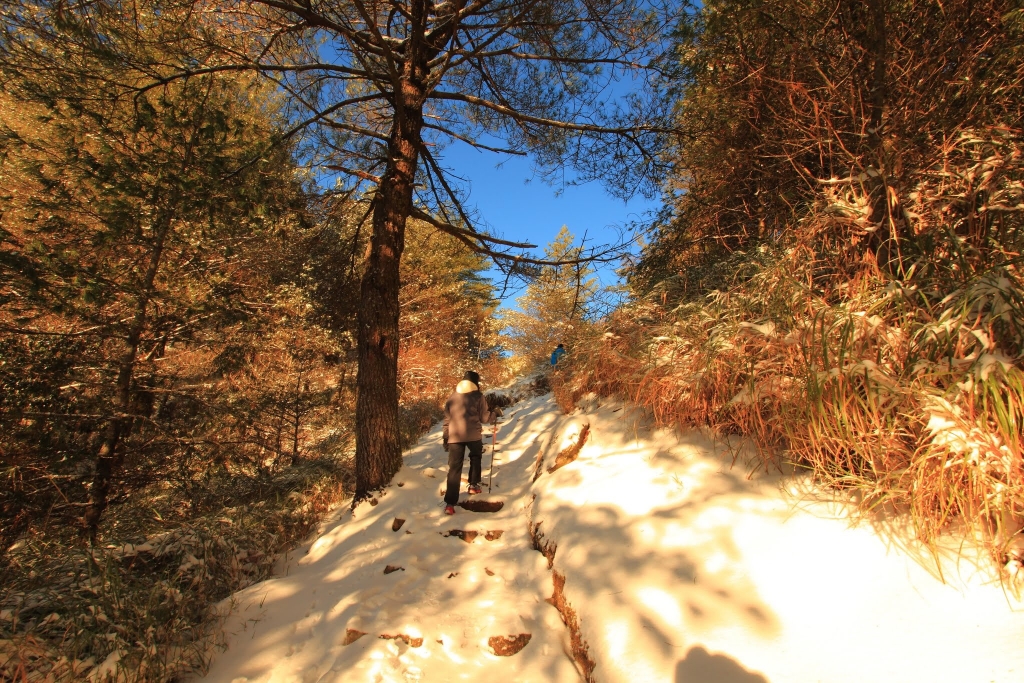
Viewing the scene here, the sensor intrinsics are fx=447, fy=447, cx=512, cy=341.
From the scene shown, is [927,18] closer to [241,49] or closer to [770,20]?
[770,20]

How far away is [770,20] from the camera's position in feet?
15.1

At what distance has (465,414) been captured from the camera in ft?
16.6

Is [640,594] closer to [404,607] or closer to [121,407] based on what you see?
[404,607]

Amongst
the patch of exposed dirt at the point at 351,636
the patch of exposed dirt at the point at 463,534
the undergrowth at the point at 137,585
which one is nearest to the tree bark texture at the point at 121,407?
the undergrowth at the point at 137,585

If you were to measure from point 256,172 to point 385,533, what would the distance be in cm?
408

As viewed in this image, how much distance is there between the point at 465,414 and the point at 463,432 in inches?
7.9

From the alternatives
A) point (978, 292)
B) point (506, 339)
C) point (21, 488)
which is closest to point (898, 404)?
point (978, 292)

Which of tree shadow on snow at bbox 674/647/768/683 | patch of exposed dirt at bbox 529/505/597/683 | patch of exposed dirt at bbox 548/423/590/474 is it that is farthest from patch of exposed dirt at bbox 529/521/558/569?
tree shadow on snow at bbox 674/647/768/683

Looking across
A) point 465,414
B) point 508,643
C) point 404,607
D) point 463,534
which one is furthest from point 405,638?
point 465,414

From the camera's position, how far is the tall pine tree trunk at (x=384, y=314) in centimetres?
510

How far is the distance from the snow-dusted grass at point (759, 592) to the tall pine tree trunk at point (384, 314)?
251 centimetres

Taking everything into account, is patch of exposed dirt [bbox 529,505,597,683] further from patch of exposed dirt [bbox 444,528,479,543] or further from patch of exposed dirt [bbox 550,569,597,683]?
patch of exposed dirt [bbox 444,528,479,543]

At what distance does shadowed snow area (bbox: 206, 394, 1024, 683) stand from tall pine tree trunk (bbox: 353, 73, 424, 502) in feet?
2.50

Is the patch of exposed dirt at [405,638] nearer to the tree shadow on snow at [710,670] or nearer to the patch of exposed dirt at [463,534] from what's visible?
the patch of exposed dirt at [463,534]
